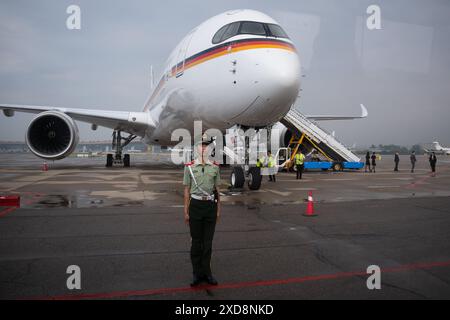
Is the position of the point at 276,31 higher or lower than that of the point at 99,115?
higher

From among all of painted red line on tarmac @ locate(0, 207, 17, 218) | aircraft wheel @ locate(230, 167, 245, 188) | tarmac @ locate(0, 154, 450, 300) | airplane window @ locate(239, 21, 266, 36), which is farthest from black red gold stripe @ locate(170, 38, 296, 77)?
painted red line on tarmac @ locate(0, 207, 17, 218)

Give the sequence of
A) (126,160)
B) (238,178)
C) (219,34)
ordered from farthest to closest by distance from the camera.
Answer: (126,160) → (238,178) → (219,34)

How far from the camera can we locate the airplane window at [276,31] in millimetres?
9172

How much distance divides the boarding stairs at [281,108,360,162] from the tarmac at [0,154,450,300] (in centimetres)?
1251

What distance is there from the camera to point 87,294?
323cm

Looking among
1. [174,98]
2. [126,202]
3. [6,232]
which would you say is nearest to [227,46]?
[174,98]

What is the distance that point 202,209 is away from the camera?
12.0ft

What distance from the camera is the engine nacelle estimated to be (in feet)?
50.4

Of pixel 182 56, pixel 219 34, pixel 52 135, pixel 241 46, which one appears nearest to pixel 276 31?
pixel 241 46

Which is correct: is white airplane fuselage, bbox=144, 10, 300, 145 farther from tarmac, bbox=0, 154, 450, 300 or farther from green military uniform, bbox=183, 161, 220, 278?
green military uniform, bbox=183, 161, 220, 278

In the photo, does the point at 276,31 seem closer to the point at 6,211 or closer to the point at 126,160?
the point at 6,211

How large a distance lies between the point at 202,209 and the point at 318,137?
63.1ft
